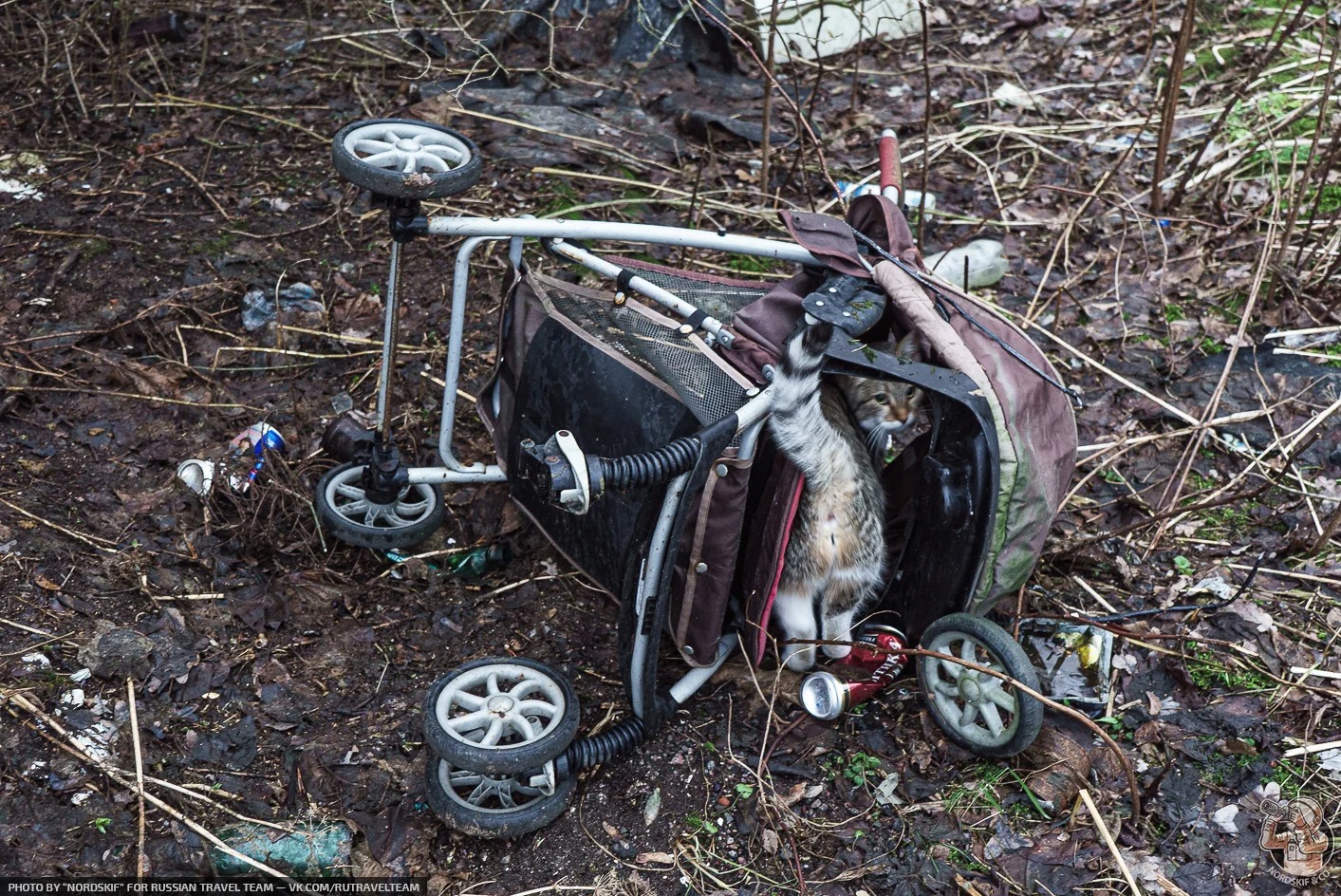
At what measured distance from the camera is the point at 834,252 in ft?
10.4

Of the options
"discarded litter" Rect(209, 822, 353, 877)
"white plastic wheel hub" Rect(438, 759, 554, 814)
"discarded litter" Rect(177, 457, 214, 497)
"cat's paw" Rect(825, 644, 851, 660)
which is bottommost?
"discarded litter" Rect(209, 822, 353, 877)

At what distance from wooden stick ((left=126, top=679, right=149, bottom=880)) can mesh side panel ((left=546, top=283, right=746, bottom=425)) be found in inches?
65.7

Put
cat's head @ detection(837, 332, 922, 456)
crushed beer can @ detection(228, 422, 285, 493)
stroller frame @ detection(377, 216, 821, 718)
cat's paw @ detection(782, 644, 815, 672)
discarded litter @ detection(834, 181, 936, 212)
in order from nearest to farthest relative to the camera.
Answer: stroller frame @ detection(377, 216, 821, 718) < cat's paw @ detection(782, 644, 815, 672) < cat's head @ detection(837, 332, 922, 456) < crushed beer can @ detection(228, 422, 285, 493) < discarded litter @ detection(834, 181, 936, 212)

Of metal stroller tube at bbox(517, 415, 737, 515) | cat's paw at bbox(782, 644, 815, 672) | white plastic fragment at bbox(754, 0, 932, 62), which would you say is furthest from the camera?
white plastic fragment at bbox(754, 0, 932, 62)

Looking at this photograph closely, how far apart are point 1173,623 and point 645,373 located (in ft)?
6.38

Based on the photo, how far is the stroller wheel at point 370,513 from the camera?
3.59 m

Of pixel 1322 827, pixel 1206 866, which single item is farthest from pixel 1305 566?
pixel 1206 866

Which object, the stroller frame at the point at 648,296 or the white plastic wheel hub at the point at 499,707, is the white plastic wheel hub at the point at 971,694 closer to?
the stroller frame at the point at 648,296

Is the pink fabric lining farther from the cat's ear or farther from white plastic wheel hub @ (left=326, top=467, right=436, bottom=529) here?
white plastic wheel hub @ (left=326, top=467, right=436, bottom=529)

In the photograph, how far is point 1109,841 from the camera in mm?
2799

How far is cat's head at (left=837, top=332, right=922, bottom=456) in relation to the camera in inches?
134

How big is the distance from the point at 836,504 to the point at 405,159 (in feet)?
5.17

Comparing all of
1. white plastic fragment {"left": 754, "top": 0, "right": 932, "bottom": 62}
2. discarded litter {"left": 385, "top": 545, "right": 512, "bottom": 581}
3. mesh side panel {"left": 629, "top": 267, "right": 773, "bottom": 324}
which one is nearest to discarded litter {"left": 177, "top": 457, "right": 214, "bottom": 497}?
discarded litter {"left": 385, "top": 545, "right": 512, "bottom": 581}

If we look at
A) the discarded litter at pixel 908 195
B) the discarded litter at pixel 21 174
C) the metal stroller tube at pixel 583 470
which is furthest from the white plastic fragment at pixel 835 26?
the metal stroller tube at pixel 583 470
